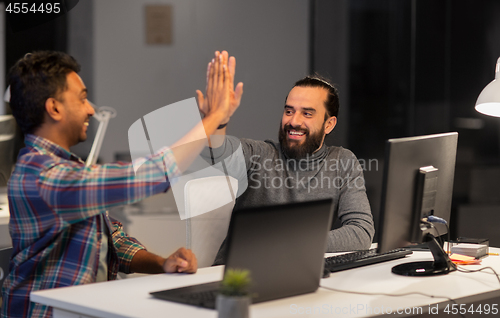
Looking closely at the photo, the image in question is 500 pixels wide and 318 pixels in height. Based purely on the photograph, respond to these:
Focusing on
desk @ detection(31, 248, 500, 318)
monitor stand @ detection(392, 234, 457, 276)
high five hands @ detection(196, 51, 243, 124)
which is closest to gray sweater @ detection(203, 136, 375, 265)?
monitor stand @ detection(392, 234, 457, 276)

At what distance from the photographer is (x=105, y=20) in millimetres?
3018

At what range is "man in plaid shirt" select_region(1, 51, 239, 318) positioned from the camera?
4.29 feet

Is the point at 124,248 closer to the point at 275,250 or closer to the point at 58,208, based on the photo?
the point at 58,208

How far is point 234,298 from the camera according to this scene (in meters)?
0.97

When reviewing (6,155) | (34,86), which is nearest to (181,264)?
(34,86)

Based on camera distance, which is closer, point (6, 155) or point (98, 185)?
point (98, 185)

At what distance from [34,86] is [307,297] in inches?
34.0

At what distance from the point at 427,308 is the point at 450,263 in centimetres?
43

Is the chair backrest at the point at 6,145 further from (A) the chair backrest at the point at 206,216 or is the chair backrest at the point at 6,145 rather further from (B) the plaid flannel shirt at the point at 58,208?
(B) the plaid flannel shirt at the point at 58,208

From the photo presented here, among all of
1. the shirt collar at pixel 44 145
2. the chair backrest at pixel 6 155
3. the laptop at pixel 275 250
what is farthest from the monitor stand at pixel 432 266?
the chair backrest at pixel 6 155

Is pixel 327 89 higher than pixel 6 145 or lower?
higher

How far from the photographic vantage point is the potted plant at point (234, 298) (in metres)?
0.96

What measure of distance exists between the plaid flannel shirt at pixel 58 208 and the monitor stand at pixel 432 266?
2.46ft

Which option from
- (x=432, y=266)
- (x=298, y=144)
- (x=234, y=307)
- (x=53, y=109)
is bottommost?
(x=432, y=266)
